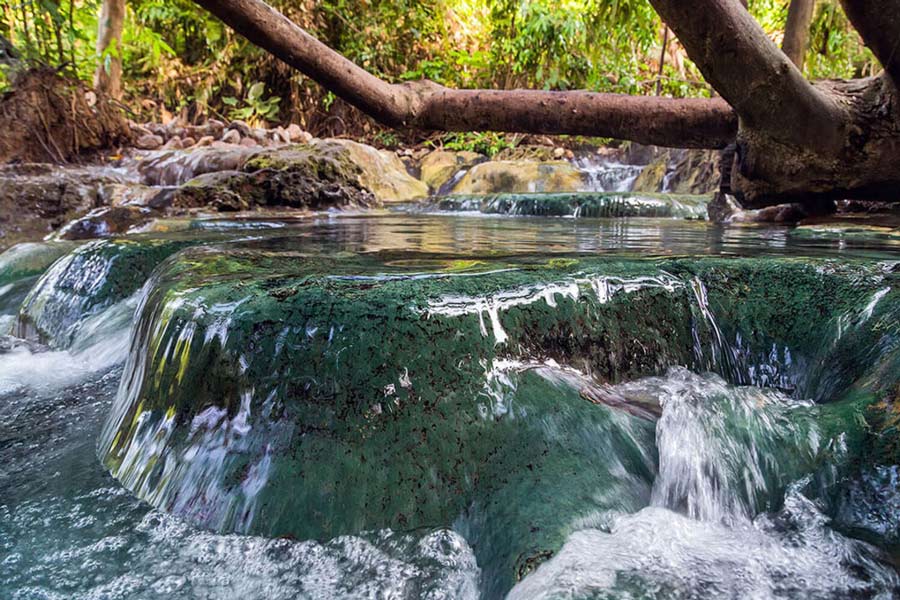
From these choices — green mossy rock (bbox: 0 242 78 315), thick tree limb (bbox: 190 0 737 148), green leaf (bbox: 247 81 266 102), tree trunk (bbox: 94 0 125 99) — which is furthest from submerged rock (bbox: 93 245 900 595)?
green leaf (bbox: 247 81 266 102)

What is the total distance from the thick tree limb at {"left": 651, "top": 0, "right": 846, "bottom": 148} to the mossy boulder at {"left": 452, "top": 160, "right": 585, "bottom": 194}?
21.9 feet

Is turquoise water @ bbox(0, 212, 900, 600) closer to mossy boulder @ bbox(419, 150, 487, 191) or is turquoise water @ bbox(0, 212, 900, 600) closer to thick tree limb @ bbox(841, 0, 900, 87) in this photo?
thick tree limb @ bbox(841, 0, 900, 87)

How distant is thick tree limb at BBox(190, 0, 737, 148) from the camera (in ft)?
8.61

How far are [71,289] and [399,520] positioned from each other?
2557mm

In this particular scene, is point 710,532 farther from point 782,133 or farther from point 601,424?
point 782,133

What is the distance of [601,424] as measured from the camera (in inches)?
64.1

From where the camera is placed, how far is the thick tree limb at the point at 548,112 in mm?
2625

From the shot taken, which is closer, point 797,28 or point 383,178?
point 797,28

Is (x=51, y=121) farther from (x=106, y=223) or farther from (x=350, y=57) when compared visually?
(x=350, y=57)

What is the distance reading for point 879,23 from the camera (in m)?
2.22

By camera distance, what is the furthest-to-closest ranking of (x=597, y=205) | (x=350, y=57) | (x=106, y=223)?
1. (x=350, y=57)
2. (x=597, y=205)
3. (x=106, y=223)

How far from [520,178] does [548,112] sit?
6.98 m

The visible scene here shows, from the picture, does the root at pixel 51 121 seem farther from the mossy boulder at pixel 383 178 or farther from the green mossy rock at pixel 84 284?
the green mossy rock at pixel 84 284

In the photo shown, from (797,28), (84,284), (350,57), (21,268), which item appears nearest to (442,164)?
(350,57)
